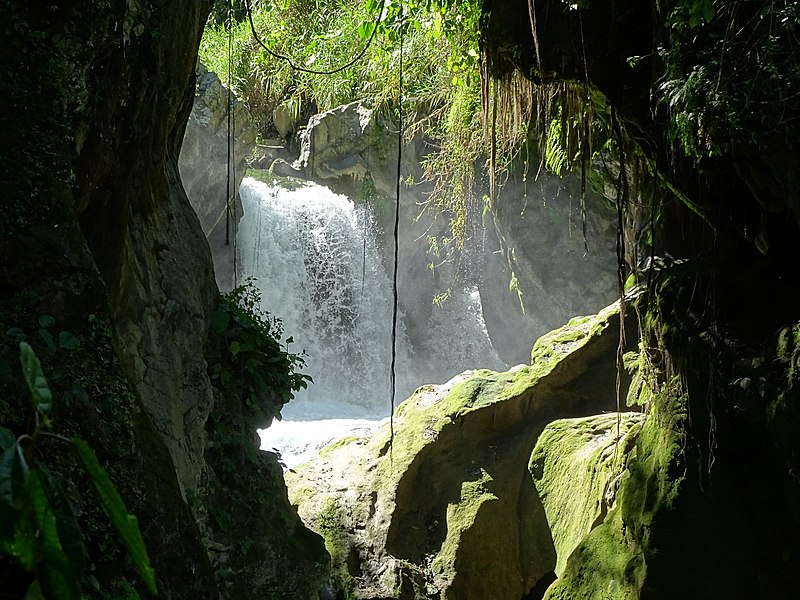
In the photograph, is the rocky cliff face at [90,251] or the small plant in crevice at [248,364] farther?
the small plant in crevice at [248,364]

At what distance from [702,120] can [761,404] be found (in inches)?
63.0

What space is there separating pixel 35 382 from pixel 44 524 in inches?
8.6

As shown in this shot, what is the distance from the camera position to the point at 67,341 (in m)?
2.70

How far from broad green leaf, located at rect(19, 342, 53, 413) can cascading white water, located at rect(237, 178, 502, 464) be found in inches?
548

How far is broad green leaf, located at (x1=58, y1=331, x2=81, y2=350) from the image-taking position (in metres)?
2.69

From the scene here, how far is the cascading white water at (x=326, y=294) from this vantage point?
15.4 meters

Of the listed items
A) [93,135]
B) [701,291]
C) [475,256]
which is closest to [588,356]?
[701,291]

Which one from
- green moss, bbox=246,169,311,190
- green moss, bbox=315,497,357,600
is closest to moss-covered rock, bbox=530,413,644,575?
green moss, bbox=315,497,357,600

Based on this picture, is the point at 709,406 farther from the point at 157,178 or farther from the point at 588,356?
the point at 157,178

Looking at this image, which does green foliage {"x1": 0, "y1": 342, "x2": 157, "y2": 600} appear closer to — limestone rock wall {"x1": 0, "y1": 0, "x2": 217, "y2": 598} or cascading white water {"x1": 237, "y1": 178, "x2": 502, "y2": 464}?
limestone rock wall {"x1": 0, "y1": 0, "x2": 217, "y2": 598}

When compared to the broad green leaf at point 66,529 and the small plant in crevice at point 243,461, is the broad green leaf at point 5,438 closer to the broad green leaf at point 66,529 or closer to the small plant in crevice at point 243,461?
the broad green leaf at point 66,529

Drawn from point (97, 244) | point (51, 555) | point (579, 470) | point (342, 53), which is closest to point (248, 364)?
point (97, 244)

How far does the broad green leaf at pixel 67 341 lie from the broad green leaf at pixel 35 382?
5.48ft

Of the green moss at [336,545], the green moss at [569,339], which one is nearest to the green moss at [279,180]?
the green moss at [569,339]
